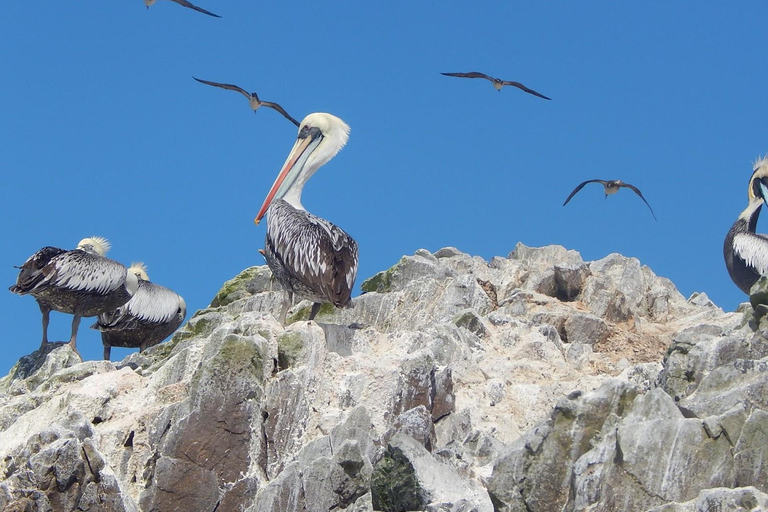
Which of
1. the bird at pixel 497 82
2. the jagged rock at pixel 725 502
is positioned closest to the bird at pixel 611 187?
the bird at pixel 497 82

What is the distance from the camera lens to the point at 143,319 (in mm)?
19141

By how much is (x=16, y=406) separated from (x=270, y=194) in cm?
411

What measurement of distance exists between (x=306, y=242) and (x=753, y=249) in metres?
7.82

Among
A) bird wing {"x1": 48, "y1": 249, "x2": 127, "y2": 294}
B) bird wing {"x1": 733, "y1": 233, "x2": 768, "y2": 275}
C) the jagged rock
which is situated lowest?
the jagged rock

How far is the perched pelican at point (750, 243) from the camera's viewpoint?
699 inches

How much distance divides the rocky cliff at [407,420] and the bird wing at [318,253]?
531 millimetres

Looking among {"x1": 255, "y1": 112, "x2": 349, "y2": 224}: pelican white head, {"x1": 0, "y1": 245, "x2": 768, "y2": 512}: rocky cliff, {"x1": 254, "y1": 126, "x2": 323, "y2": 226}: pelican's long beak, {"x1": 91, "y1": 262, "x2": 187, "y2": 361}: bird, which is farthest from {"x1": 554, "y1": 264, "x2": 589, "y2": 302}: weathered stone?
{"x1": 91, "y1": 262, "x2": 187, "y2": 361}: bird

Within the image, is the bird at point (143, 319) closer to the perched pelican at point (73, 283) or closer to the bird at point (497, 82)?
the perched pelican at point (73, 283)

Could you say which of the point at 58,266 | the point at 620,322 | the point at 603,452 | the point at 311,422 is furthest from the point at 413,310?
the point at 603,452

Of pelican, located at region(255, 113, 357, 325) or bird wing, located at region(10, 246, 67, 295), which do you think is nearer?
pelican, located at region(255, 113, 357, 325)

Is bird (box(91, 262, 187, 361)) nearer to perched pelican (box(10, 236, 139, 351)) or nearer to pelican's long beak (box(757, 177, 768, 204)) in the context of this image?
perched pelican (box(10, 236, 139, 351))

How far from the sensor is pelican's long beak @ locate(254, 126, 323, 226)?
14.7 m

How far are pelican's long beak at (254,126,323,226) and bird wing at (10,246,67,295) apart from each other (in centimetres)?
404

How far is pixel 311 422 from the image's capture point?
35.3 ft
